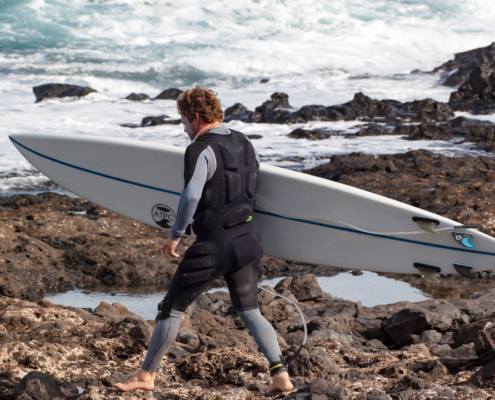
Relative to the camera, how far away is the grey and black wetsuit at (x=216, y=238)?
2.41 m

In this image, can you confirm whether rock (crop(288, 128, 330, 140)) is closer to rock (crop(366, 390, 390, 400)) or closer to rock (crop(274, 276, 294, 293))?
rock (crop(274, 276, 294, 293))

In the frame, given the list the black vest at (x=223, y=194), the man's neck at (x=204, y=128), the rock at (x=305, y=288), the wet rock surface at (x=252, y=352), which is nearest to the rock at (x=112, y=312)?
the wet rock surface at (x=252, y=352)

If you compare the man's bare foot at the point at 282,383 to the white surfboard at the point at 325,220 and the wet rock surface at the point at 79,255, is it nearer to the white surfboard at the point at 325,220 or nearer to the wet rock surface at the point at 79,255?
the white surfboard at the point at 325,220

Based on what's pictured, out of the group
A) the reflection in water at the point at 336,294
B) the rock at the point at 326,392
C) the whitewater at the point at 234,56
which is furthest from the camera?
the whitewater at the point at 234,56

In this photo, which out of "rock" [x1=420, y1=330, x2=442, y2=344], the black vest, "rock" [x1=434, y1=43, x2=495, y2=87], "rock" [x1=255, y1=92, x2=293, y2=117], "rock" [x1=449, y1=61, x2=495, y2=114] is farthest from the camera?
"rock" [x1=434, y1=43, x2=495, y2=87]

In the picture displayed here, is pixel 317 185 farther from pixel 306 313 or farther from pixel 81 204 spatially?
pixel 81 204

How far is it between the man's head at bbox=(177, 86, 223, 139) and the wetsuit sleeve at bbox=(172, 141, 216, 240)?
152mm

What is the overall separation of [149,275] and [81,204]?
2.10 m

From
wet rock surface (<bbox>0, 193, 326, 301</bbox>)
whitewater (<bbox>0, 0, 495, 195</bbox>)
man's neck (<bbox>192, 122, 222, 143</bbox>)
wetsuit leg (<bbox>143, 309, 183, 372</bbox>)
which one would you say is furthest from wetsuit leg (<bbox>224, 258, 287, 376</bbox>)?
whitewater (<bbox>0, 0, 495, 195</bbox>)

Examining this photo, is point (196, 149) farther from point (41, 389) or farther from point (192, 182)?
point (41, 389)

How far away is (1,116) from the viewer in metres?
16.5

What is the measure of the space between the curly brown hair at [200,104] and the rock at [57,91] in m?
17.3

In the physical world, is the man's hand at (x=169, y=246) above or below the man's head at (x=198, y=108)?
below

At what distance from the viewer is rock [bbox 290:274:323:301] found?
14.8 ft
